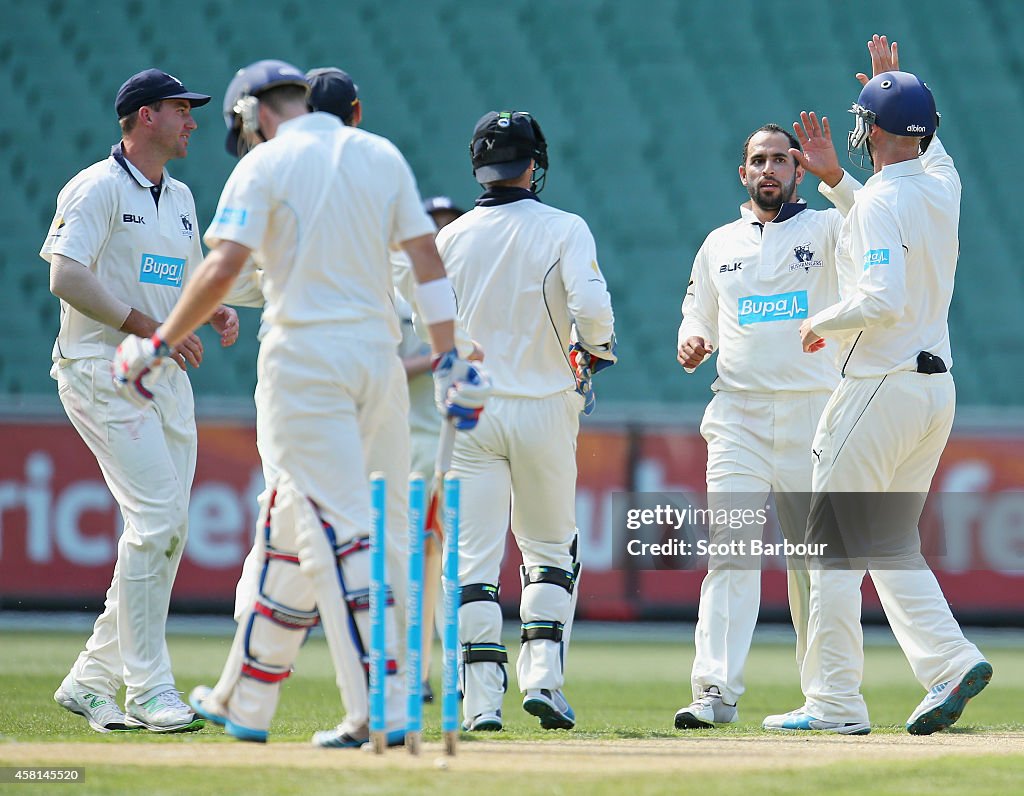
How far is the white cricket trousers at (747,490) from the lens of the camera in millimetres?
5734

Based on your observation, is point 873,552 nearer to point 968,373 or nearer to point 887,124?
point 887,124

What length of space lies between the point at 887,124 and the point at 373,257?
220cm

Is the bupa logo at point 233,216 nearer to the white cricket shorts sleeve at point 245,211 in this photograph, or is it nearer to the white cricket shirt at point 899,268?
the white cricket shorts sleeve at point 245,211

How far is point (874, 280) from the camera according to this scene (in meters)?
5.25

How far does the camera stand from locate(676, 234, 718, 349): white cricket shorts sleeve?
6184mm

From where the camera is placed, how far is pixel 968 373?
12766mm

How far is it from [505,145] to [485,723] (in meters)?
2.09

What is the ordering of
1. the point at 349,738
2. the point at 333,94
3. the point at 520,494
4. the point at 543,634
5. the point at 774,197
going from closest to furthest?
the point at 349,738, the point at 333,94, the point at 543,634, the point at 520,494, the point at 774,197

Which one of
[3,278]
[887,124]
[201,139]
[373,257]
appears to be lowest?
[373,257]

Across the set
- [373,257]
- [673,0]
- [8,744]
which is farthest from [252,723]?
[673,0]

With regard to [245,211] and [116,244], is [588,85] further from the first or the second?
[245,211]

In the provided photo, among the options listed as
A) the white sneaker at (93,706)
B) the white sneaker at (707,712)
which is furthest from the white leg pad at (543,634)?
the white sneaker at (93,706)

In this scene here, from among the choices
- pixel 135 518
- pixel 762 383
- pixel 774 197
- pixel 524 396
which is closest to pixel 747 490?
pixel 762 383

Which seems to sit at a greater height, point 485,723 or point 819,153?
point 819,153
